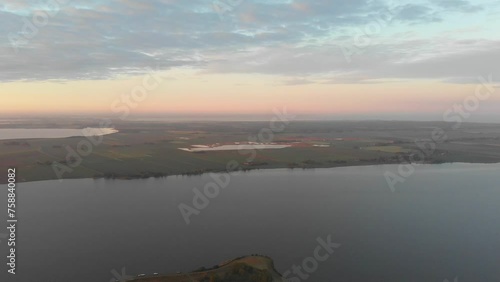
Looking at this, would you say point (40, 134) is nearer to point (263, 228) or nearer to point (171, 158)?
point (171, 158)

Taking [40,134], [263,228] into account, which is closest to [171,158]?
[263,228]

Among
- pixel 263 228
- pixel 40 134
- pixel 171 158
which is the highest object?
pixel 40 134

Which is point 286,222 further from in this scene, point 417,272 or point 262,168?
point 262,168

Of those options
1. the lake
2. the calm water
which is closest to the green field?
the calm water

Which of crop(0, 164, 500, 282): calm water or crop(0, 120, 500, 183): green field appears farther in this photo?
crop(0, 120, 500, 183): green field

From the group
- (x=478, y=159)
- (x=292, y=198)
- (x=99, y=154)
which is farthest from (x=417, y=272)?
(x=478, y=159)

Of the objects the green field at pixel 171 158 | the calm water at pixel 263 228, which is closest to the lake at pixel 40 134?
the green field at pixel 171 158

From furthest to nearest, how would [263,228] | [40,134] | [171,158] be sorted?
1. [40,134]
2. [171,158]
3. [263,228]

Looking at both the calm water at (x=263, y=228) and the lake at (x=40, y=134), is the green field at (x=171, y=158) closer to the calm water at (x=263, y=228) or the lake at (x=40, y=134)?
the calm water at (x=263, y=228)

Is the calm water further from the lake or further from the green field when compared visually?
the lake
